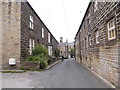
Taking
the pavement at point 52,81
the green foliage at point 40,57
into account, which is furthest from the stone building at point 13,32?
the pavement at point 52,81

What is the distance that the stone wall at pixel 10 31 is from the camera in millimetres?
14555

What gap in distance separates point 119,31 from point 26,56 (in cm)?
1060

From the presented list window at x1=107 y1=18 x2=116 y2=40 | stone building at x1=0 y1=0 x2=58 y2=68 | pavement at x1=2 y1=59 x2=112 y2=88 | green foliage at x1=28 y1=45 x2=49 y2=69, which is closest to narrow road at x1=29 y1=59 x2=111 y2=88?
pavement at x1=2 y1=59 x2=112 y2=88

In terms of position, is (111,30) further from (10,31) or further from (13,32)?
(10,31)

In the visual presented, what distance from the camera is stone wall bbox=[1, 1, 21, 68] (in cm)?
1455

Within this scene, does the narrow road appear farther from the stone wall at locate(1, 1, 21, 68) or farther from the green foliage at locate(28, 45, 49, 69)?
the stone wall at locate(1, 1, 21, 68)

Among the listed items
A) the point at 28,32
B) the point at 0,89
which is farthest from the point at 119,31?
the point at 28,32

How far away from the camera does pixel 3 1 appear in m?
15.2

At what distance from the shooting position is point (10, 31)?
14773 mm

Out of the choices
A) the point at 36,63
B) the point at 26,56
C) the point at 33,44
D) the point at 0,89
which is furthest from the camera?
the point at 33,44

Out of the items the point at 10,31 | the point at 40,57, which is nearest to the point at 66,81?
the point at 40,57

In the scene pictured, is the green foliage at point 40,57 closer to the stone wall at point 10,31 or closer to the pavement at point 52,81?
the stone wall at point 10,31

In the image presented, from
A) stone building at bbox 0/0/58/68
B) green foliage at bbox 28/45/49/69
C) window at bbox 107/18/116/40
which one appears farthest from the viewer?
green foliage at bbox 28/45/49/69

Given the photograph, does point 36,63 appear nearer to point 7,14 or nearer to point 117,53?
point 7,14
